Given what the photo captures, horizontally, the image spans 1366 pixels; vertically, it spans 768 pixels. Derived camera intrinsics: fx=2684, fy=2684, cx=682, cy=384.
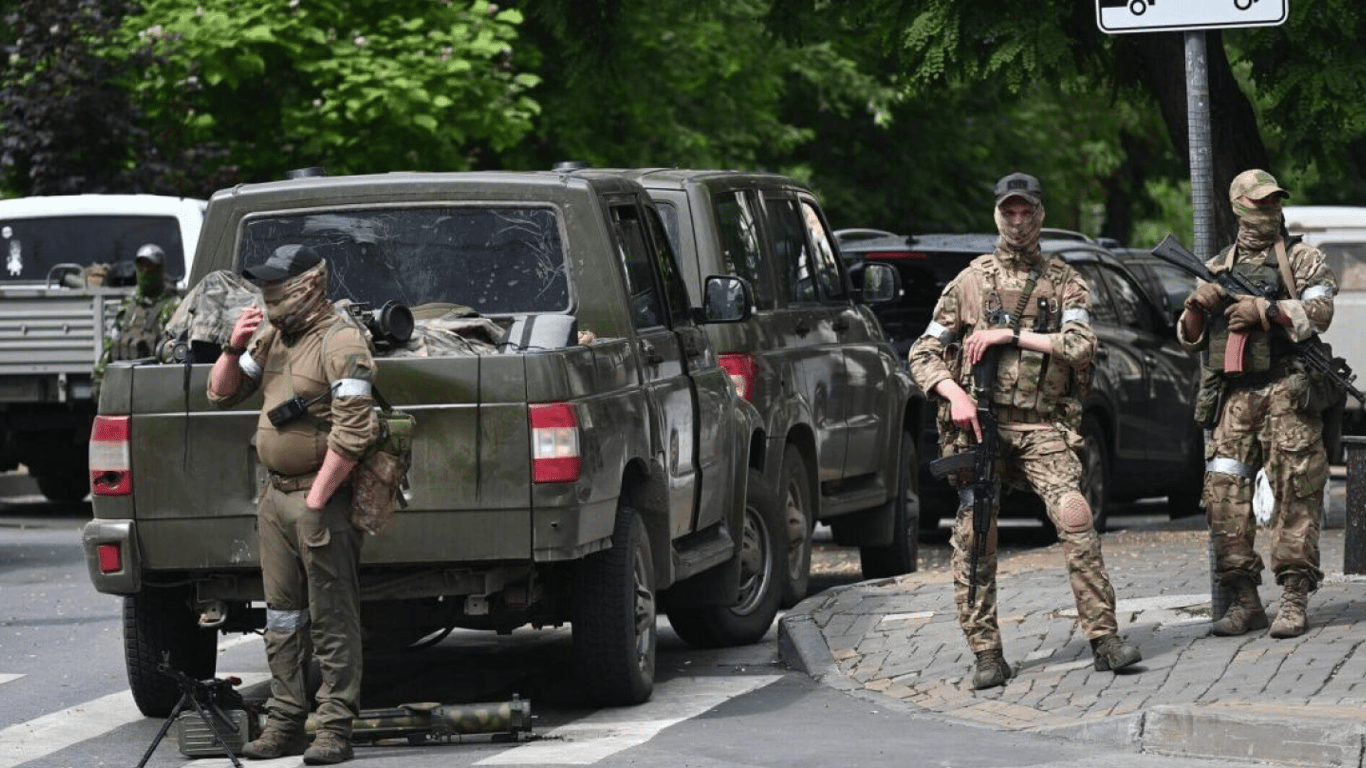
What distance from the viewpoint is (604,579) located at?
916 cm

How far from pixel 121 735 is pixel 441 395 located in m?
1.73

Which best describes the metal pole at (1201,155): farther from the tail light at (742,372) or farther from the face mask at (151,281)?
the face mask at (151,281)

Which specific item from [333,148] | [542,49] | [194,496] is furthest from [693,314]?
[542,49]

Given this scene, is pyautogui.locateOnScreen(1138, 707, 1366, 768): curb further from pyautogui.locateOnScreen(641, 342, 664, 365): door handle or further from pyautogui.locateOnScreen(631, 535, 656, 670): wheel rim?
pyautogui.locateOnScreen(641, 342, 664, 365): door handle

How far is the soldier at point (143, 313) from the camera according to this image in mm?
16797

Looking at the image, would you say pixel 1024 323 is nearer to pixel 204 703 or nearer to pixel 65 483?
pixel 204 703

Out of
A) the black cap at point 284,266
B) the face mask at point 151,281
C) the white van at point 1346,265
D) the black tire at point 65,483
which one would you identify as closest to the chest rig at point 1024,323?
the black cap at point 284,266

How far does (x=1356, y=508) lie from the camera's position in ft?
37.9

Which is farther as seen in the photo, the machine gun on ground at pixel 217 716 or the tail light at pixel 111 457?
the tail light at pixel 111 457

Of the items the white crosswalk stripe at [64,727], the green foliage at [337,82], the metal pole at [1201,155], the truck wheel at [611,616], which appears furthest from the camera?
the green foliage at [337,82]

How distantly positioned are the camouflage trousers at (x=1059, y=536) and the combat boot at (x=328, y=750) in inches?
90.7

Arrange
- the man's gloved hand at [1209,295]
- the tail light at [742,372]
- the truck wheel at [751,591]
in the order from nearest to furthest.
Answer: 1. the man's gloved hand at [1209,295]
2. the truck wheel at [751,591]
3. the tail light at [742,372]

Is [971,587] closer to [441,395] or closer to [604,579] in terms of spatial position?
[604,579]

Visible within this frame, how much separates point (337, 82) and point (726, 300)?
1702 cm
